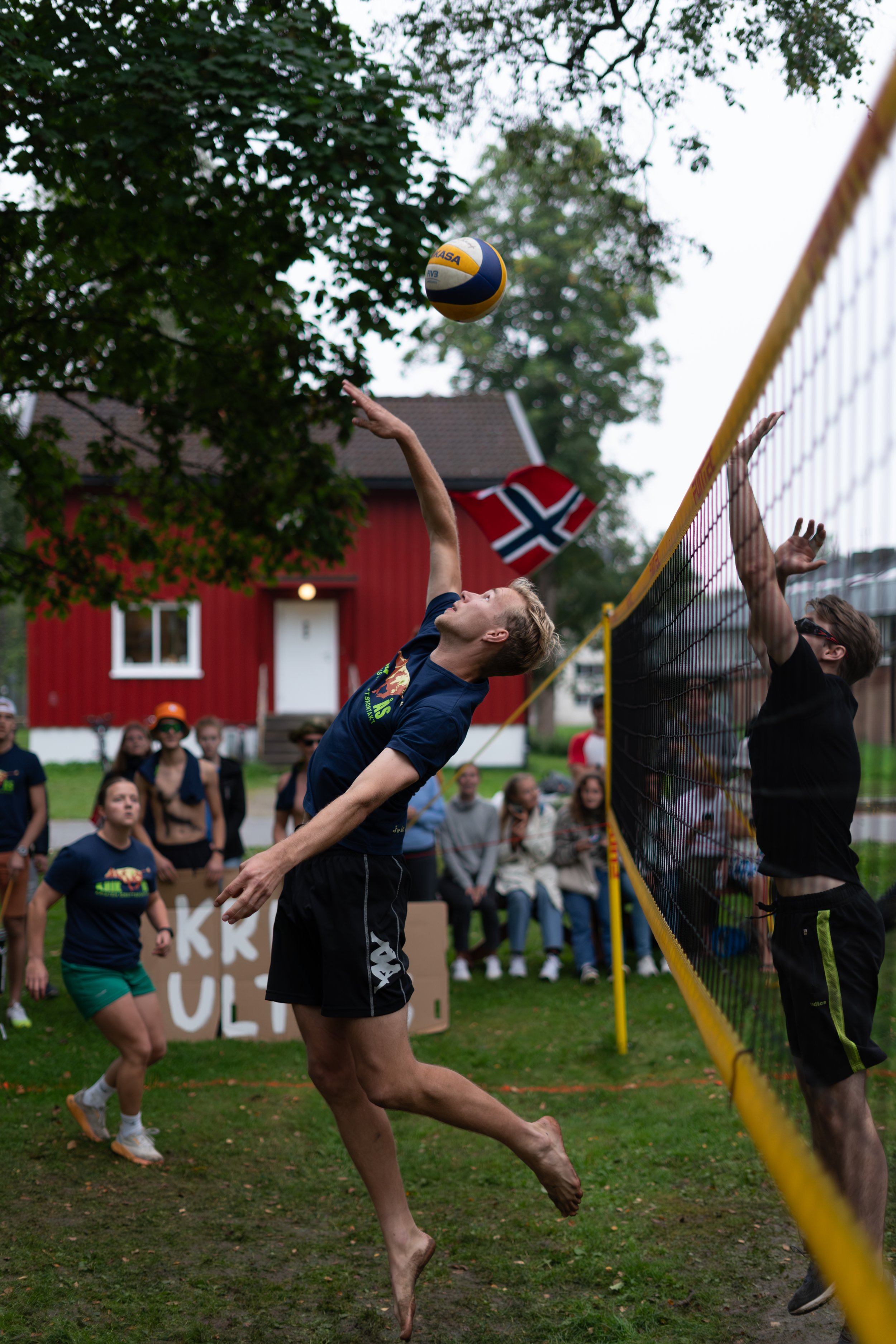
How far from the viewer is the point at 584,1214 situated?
4852 mm

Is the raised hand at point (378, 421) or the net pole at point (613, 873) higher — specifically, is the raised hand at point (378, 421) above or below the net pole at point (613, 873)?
above

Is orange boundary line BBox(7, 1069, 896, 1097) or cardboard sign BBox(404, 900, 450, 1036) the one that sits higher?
cardboard sign BBox(404, 900, 450, 1036)

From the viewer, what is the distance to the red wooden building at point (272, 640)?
81.0 feet

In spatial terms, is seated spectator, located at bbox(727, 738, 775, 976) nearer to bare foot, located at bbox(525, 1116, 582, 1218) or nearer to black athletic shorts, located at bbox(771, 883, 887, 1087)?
black athletic shorts, located at bbox(771, 883, 887, 1087)

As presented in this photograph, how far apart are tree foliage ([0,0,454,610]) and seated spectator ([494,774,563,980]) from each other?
8.54ft

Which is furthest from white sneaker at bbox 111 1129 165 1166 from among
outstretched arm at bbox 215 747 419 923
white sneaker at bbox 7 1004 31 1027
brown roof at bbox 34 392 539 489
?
brown roof at bbox 34 392 539 489

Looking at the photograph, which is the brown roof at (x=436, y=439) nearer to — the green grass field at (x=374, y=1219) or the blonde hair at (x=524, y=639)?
the green grass field at (x=374, y=1219)

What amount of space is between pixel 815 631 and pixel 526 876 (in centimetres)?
670

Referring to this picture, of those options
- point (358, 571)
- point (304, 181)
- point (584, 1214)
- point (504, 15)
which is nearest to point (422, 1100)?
point (584, 1214)

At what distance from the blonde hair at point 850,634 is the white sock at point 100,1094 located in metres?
4.01

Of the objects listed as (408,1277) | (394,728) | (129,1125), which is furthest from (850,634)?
(129,1125)

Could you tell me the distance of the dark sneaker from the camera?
3793 millimetres

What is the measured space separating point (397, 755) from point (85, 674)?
892 inches

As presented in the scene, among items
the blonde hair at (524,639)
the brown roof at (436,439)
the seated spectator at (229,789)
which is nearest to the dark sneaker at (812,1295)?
the blonde hair at (524,639)
